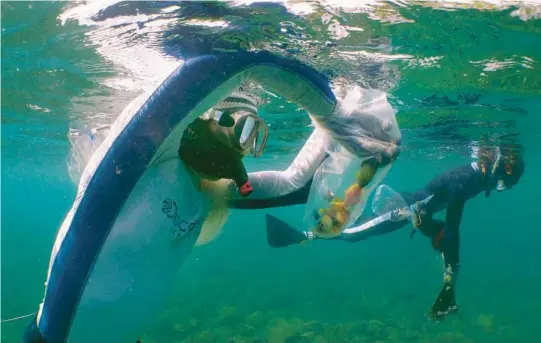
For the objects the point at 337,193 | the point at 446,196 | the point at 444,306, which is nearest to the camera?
the point at 337,193

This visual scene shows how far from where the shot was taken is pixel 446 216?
7801 millimetres

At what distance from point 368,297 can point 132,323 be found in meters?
18.0

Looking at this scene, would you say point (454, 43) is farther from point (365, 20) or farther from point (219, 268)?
point (219, 268)

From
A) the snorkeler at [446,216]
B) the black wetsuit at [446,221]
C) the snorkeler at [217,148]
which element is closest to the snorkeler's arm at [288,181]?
the snorkeler at [217,148]

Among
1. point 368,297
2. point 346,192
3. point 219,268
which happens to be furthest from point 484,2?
point 219,268

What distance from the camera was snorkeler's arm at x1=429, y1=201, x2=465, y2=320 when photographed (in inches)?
247

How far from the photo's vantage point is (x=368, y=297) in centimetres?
1888

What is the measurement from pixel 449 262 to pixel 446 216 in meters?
1.28

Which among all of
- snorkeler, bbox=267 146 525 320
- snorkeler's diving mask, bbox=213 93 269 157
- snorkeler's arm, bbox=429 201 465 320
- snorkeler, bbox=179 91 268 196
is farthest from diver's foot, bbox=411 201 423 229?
snorkeler, bbox=179 91 268 196

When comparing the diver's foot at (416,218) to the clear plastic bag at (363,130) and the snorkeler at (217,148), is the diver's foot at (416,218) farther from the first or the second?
the snorkeler at (217,148)

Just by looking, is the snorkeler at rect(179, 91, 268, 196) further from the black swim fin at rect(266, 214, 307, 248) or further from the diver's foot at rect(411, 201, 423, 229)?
the diver's foot at rect(411, 201, 423, 229)

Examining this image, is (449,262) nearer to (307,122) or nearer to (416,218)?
(416,218)

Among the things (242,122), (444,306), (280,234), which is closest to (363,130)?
(242,122)

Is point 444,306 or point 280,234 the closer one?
point 280,234
